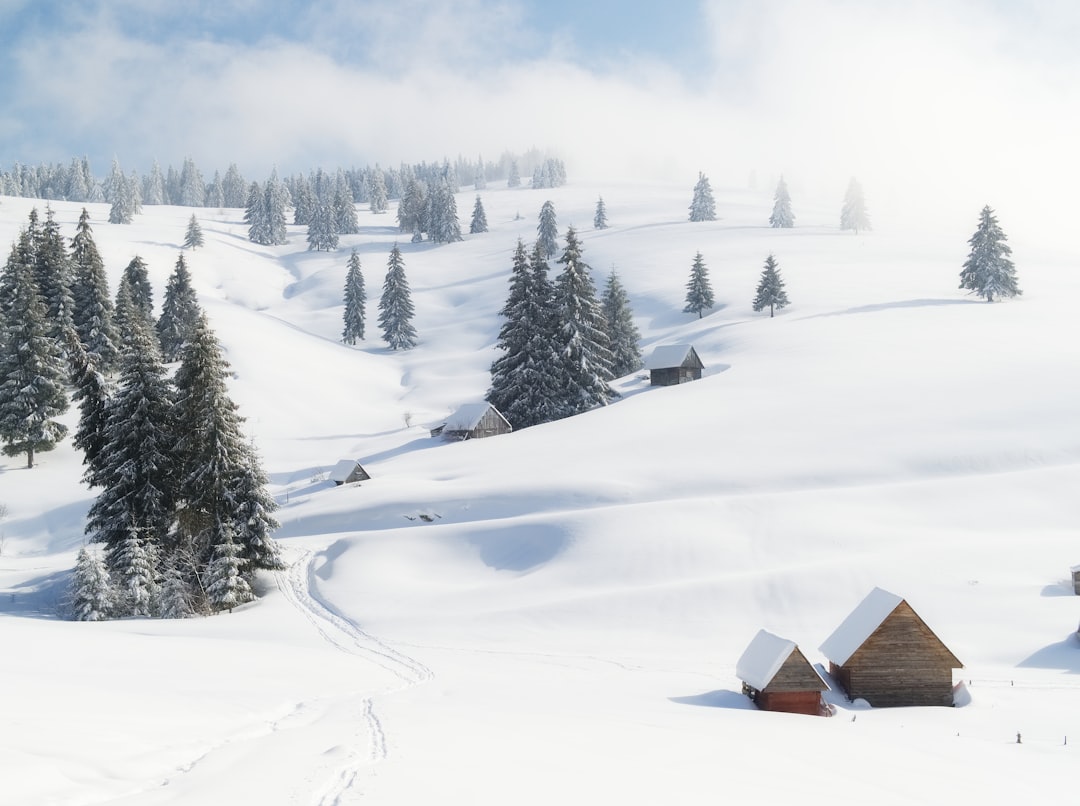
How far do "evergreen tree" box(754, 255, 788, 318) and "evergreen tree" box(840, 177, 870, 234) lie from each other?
165 feet

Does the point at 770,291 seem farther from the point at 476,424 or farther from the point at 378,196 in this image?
the point at 378,196

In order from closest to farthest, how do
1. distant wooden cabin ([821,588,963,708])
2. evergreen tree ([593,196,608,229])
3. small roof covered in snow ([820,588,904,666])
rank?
distant wooden cabin ([821,588,963,708]) < small roof covered in snow ([820,588,904,666]) < evergreen tree ([593,196,608,229])

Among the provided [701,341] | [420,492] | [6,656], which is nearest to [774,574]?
[420,492]

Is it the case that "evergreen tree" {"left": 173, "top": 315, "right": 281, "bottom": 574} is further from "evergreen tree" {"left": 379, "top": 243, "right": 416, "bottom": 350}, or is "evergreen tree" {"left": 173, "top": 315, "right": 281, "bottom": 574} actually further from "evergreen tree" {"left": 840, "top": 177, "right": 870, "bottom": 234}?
"evergreen tree" {"left": 840, "top": 177, "right": 870, "bottom": 234}

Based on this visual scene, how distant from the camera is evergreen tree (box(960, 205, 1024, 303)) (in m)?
75.5

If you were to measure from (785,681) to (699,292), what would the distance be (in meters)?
70.7

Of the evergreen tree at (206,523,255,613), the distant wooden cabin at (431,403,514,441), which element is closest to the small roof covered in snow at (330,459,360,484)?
the distant wooden cabin at (431,403,514,441)

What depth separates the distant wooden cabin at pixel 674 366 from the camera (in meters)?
64.2

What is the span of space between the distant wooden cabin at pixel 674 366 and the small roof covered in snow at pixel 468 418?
607 inches

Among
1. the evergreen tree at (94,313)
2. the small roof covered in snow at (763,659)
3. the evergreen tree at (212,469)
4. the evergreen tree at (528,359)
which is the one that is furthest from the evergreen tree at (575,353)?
the small roof covered in snow at (763,659)

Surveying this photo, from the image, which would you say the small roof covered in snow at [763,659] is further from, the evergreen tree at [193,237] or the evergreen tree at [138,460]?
the evergreen tree at [193,237]

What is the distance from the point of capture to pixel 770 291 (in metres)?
82.1

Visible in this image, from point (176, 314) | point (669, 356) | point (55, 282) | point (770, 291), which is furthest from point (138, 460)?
point (770, 291)

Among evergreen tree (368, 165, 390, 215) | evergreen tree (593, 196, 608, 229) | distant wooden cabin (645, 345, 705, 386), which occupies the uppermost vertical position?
evergreen tree (368, 165, 390, 215)
